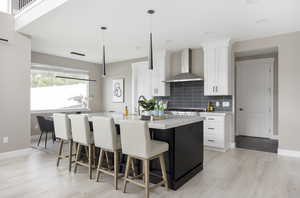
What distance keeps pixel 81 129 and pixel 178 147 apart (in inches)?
59.2

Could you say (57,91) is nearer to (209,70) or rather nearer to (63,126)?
(63,126)

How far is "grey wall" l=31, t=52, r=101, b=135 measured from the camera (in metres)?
5.61

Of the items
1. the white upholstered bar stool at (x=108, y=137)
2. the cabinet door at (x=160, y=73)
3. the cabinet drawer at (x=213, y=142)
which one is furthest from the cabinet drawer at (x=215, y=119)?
the white upholstered bar stool at (x=108, y=137)

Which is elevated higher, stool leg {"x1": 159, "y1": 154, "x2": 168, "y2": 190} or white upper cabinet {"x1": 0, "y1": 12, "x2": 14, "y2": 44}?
white upper cabinet {"x1": 0, "y1": 12, "x2": 14, "y2": 44}

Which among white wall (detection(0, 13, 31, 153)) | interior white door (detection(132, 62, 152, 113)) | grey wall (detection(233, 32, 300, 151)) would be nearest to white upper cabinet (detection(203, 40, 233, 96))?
grey wall (detection(233, 32, 300, 151))

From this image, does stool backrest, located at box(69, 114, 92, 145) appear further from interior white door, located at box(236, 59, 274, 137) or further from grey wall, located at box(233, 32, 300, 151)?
interior white door, located at box(236, 59, 274, 137)

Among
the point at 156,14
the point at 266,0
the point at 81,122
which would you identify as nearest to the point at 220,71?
the point at 266,0

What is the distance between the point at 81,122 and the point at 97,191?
3.34 feet

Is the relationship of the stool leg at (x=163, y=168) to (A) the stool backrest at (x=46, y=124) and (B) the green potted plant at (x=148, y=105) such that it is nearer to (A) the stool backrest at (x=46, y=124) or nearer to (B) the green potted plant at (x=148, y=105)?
(B) the green potted plant at (x=148, y=105)

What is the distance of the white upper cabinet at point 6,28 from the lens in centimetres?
376

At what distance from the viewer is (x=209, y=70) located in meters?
4.70

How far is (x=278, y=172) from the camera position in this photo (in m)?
3.00

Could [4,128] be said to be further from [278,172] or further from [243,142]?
[243,142]

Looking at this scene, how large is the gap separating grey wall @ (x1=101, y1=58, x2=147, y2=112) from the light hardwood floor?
356 centimetres
